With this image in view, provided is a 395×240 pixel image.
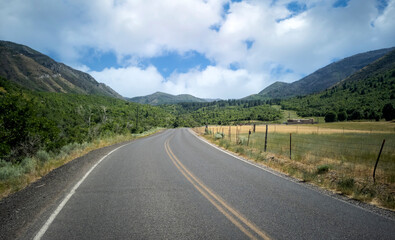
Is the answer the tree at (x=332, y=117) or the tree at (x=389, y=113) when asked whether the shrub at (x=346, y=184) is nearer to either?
the tree at (x=389, y=113)

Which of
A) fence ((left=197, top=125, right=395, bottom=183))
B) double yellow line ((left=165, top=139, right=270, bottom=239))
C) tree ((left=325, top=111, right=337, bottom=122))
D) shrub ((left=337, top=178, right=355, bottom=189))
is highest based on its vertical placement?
tree ((left=325, top=111, right=337, bottom=122))

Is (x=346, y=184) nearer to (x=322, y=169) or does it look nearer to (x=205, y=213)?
(x=322, y=169)

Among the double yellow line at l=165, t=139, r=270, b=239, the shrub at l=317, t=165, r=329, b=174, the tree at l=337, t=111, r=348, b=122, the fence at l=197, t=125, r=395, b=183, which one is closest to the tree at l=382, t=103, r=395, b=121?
the tree at l=337, t=111, r=348, b=122

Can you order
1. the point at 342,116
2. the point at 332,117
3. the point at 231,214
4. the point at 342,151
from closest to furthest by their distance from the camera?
the point at 231,214
the point at 342,151
the point at 342,116
the point at 332,117

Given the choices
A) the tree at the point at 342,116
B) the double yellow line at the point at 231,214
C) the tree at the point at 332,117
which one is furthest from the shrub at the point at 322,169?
the tree at the point at 342,116

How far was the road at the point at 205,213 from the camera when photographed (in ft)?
9.62

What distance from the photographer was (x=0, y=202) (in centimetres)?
406

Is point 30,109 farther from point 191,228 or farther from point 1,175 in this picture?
point 191,228

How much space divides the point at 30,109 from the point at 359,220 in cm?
1714

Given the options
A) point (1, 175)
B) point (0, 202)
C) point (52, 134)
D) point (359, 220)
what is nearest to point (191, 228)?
point (359, 220)

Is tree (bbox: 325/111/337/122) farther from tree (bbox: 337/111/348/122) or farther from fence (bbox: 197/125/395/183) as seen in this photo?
fence (bbox: 197/125/395/183)

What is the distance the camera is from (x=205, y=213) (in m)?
3.63

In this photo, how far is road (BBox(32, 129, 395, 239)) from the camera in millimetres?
2934

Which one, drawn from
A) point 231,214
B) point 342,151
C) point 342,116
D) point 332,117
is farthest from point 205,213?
point 342,116
